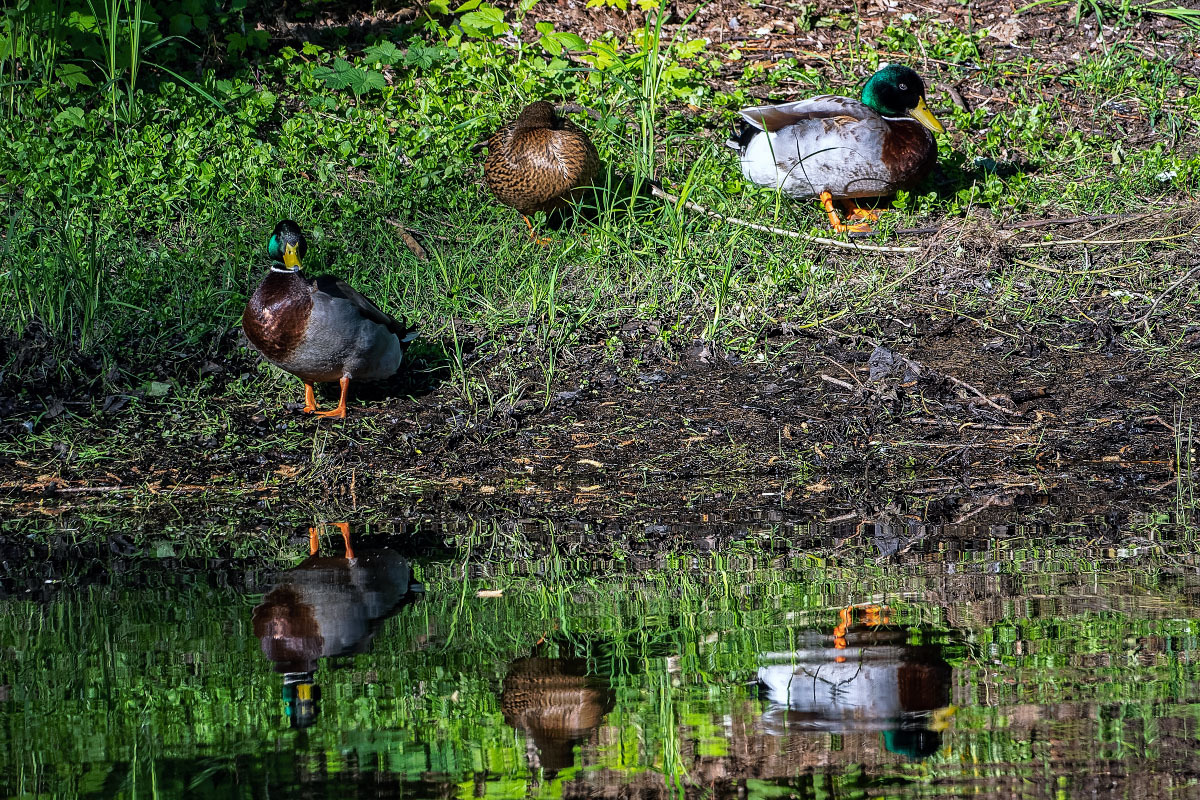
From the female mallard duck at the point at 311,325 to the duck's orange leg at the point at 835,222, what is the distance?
273 cm

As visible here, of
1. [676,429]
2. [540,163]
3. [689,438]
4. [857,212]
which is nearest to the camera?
[689,438]

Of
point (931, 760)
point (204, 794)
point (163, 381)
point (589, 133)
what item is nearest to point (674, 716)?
point (931, 760)

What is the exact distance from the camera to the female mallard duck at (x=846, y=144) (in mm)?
6984

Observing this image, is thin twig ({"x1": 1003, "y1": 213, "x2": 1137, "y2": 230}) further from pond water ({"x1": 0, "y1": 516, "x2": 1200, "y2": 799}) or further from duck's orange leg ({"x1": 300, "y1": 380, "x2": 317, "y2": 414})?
duck's orange leg ({"x1": 300, "y1": 380, "x2": 317, "y2": 414})

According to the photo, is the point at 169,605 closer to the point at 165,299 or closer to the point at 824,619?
the point at 824,619

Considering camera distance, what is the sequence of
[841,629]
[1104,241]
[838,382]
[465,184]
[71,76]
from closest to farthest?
[841,629], [838,382], [1104,241], [465,184], [71,76]

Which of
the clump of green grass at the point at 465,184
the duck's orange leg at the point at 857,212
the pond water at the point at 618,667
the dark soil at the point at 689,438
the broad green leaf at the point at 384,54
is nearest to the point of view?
the pond water at the point at 618,667

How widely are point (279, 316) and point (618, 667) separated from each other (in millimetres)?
2990

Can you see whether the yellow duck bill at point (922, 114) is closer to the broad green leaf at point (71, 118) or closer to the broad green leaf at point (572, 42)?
the broad green leaf at point (572, 42)

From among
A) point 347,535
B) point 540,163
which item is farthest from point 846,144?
point 347,535

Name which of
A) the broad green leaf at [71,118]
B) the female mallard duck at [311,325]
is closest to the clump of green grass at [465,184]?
the broad green leaf at [71,118]

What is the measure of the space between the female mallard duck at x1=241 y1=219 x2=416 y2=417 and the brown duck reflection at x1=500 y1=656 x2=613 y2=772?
2.72 m

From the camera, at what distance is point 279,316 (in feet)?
17.2

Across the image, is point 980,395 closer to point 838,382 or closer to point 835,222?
point 838,382
